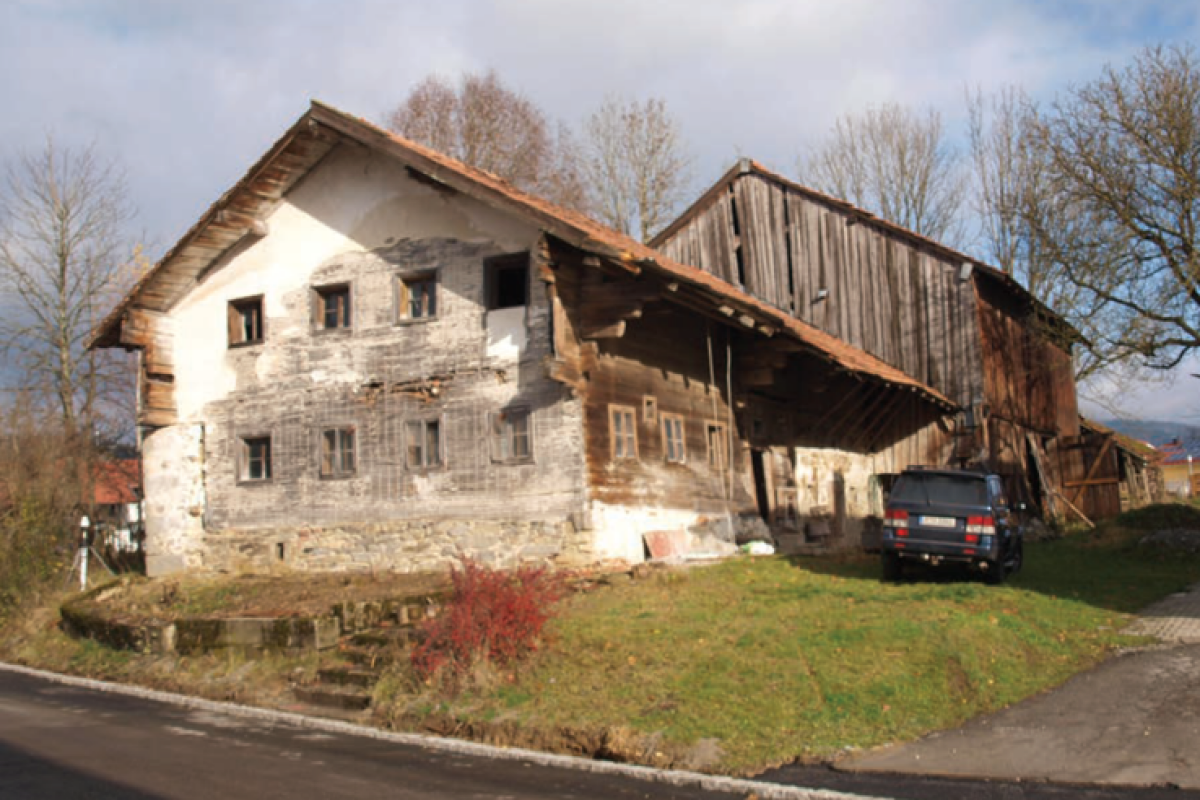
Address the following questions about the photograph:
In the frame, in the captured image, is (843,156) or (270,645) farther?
(843,156)

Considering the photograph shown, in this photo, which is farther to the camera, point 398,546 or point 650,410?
point 650,410

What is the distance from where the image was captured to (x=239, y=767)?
28.5 ft

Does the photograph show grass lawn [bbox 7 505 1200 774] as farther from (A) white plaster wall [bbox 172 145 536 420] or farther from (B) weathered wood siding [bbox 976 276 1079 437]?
(B) weathered wood siding [bbox 976 276 1079 437]

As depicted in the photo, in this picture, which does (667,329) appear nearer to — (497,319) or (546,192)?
(497,319)

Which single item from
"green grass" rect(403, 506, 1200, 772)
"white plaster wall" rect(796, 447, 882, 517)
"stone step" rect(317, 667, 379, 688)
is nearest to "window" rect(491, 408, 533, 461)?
"green grass" rect(403, 506, 1200, 772)

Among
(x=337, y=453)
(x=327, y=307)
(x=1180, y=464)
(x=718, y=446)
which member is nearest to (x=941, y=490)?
(x=718, y=446)

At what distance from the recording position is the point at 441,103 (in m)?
37.8

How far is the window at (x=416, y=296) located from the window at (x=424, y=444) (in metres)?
1.97

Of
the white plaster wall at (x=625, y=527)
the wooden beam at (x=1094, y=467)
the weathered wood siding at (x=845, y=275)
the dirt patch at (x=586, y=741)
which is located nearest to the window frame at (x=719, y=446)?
the white plaster wall at (x=625, y=527)

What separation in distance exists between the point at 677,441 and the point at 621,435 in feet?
6.51

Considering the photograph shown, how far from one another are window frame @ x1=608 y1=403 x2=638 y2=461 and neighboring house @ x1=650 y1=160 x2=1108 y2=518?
5.88 meters

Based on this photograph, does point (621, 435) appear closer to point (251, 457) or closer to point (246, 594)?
point (246, 594)

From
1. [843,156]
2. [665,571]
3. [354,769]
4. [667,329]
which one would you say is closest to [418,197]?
[667,329]

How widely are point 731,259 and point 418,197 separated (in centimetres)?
1193
